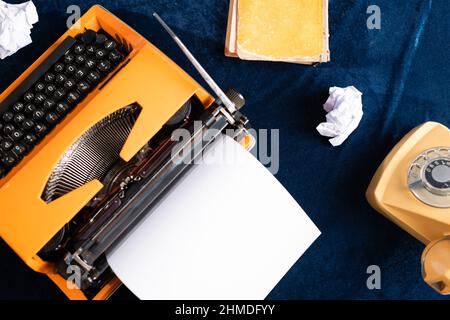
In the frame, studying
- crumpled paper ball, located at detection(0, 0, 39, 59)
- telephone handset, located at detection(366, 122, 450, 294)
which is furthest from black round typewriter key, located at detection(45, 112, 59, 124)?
telephone handset, located at detection(366, 122, 450, 294)

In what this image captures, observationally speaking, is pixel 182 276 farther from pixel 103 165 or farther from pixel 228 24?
pixel 228 24

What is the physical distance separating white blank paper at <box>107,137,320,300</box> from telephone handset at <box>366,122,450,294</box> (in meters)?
0.37

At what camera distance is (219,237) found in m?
1.12

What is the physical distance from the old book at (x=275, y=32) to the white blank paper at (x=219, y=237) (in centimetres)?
44

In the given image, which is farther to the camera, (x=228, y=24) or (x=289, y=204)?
(x=228, y=24)

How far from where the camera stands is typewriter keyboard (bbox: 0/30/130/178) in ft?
3.89

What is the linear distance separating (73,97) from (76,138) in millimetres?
95

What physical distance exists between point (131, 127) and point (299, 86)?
1.78ft

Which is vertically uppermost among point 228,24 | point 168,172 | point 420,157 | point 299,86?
point 228,24

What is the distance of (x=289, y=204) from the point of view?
112 cm

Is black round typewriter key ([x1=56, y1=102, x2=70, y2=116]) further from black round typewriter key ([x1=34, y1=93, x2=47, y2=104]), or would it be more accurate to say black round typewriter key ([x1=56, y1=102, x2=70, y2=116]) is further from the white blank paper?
the white blank paper

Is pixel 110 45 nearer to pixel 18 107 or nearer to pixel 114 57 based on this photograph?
pixel 114 57

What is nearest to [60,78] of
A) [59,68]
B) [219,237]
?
[59,68]

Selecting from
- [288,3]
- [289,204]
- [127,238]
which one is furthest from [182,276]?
[288,3]
